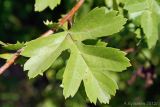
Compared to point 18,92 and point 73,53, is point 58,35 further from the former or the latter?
point 18,92

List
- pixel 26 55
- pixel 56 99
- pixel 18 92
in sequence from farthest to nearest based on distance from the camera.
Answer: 1. pixel 18 92
2. pixel 56 99
3. pixel 26 55

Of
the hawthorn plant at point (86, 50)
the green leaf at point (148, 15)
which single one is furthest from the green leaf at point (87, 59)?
the green leaf at point (148, 15)

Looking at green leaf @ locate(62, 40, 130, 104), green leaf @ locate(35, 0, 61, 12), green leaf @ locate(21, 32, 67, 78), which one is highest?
green leaf @ locate(35, 0, 61, 12)

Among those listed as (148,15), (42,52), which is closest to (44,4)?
(42,52)

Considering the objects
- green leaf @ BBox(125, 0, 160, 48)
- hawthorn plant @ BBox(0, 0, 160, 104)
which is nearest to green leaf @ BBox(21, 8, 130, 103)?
hawthorn plant @ BBox(0, 0, 160, 104)

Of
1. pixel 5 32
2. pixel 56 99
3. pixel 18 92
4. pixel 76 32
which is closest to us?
pixel 76 32

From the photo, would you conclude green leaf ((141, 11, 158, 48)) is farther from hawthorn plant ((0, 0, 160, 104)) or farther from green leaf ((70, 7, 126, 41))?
green leaf ((70, 7, 126, 41))

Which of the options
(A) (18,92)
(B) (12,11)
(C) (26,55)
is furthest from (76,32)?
(A) (18,92)

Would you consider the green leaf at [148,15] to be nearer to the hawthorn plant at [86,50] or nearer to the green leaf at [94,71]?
the hawthorn plant at [86,50]
